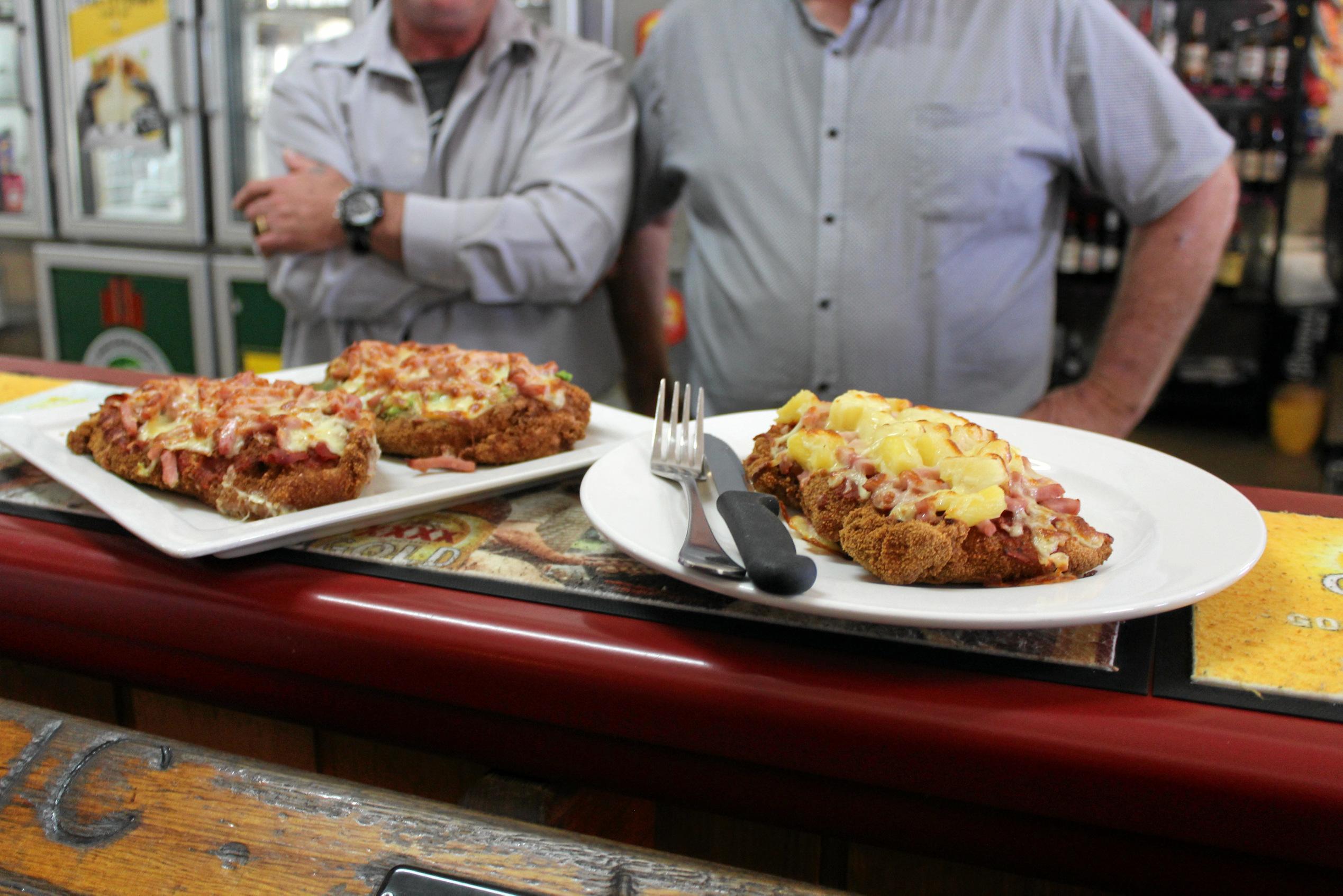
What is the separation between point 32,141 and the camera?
4578 millimetres

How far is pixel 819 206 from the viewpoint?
2.10 meters

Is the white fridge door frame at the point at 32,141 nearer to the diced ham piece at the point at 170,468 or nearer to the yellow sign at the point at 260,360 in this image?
the yellow sign at the point at 260,360

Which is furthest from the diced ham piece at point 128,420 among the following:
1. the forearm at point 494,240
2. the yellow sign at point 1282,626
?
the forearm at point 494,240

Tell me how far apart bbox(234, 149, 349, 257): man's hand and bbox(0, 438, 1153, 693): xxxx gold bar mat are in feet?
3.70

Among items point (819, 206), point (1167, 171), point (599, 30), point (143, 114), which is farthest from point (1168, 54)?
point (143, 114)

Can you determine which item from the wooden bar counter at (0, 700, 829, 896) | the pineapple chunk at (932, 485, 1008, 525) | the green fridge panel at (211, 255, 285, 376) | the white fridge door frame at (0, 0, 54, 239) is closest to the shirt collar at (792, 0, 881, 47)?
the pineapple chunk at (932, 485, 1008, 525)

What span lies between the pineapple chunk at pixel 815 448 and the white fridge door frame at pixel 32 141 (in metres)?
4.91

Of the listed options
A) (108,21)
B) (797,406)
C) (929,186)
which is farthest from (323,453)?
(108,21)

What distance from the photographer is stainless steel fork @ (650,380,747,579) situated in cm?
71

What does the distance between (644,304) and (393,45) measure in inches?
34.6

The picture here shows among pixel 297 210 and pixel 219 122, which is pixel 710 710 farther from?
pixel 219 122

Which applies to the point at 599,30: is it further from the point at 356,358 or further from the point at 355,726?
the point at 355,726

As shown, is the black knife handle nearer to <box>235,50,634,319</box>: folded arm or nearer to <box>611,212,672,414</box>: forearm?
<box>235,50,634,319</box>: folded arm

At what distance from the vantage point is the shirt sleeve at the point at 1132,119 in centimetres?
196
